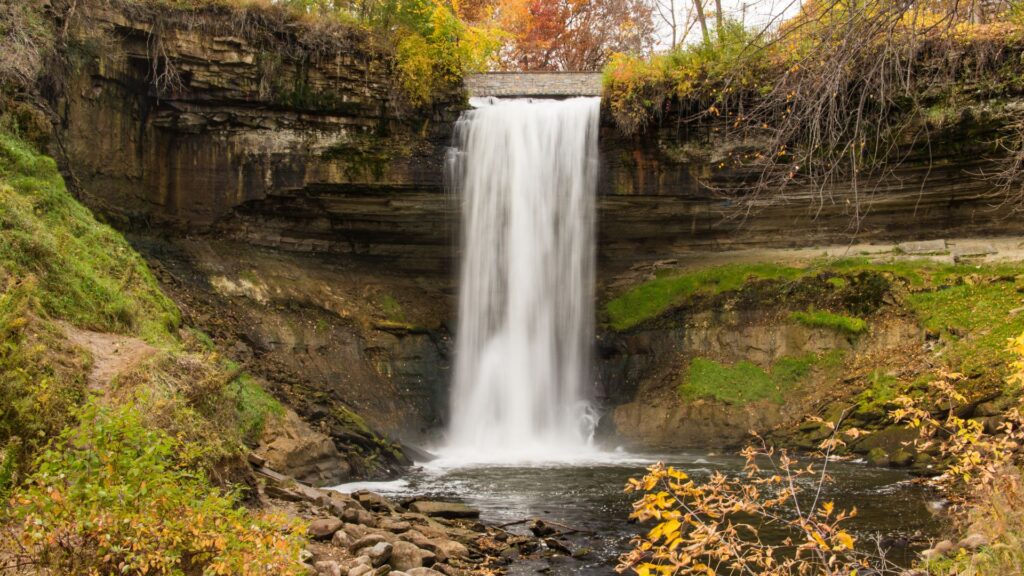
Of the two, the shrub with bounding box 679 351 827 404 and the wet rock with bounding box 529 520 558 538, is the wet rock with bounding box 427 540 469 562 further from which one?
the shrub with bounding box 679 351 827 404

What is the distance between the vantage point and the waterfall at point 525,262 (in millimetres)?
18812

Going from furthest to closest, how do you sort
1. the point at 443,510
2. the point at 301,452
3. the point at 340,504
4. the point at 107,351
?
the point at 301,452 → the point at 443,510 → the point at 107,351 → the point at 340,504

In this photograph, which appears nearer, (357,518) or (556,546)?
(357,518)

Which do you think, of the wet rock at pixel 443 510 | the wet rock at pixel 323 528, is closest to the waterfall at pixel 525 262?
the wet rock at pixel 443 510

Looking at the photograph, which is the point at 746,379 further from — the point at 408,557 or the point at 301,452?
the point at 408,557

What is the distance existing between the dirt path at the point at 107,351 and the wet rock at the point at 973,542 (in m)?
8.00

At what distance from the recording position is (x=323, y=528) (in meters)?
7.41

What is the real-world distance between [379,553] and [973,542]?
5059 millimetres

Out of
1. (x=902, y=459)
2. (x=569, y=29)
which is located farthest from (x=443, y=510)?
(x=569, y=29)

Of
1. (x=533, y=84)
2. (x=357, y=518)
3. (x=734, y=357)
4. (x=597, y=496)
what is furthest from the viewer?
(x=533, y=84)

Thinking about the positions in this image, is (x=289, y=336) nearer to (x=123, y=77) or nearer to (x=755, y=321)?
(x=123, y=77)

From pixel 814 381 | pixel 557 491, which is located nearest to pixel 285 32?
pixel 557 491

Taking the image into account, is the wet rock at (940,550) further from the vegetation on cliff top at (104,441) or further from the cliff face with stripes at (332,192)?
the cliff face with stripes at (332,192)

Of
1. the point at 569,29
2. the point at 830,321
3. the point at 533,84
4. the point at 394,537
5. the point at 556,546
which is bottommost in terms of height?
the point at 556,546
